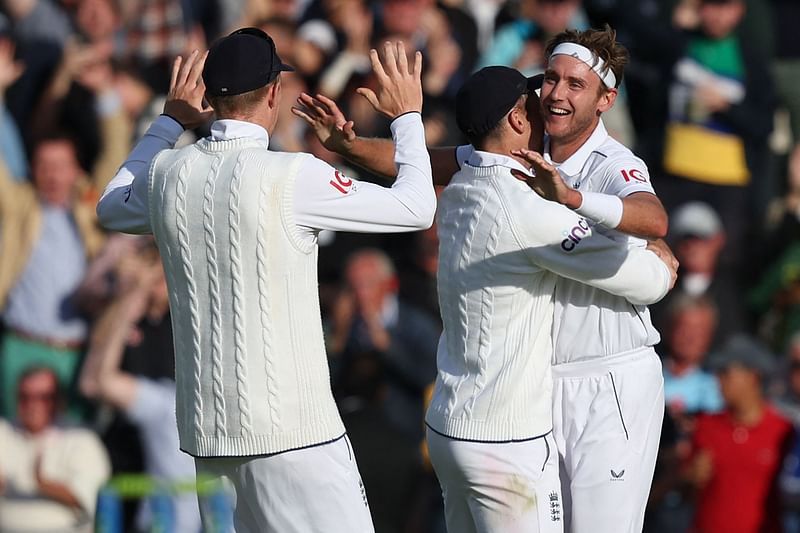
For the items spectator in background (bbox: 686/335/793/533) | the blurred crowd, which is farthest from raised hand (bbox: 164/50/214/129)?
spectator in background (bbox: 686/335/793/533)

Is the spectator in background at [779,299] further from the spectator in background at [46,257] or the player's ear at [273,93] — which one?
the player's ear at [273,93]

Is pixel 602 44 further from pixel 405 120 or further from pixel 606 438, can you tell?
pixel 606 438

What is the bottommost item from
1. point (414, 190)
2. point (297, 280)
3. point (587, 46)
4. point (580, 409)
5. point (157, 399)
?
point (157, 399)

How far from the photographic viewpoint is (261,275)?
4781mm

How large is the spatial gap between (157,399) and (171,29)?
2.63 m

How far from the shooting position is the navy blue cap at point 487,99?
5.05 m

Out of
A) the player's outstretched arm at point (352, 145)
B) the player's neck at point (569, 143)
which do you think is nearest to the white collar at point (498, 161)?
the player's neck at point (569, 143)

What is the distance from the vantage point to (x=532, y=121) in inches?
206

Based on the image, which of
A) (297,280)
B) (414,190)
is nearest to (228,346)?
(297,280)

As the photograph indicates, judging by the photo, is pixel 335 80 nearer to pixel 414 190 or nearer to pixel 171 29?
pixel 171 29

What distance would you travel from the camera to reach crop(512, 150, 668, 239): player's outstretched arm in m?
4.63

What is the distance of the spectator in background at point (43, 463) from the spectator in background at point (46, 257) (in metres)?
0.23

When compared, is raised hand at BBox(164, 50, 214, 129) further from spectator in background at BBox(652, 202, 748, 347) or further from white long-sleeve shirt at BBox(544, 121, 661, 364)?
spectator in background at BBox(652, 202, 748, 347)

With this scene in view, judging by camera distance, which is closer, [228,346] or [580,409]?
[228,346]
